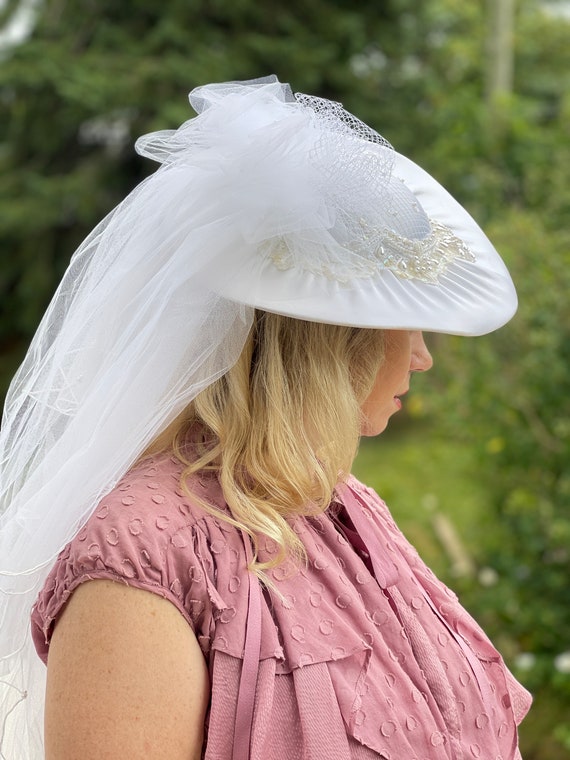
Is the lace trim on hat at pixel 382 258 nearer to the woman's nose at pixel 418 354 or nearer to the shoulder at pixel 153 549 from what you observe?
the woman's nose at pixel 418 354

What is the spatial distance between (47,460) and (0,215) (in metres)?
6.67

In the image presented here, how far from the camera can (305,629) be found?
4.35 feet

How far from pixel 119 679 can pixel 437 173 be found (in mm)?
7833

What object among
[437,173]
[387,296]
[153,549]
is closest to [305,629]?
[153,549]

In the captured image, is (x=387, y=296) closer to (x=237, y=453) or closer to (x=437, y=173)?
(x=237, y=453)

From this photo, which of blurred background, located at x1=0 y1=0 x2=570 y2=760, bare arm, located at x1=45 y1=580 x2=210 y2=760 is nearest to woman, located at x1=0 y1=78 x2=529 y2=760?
bare arm, located at x1=45 y1=580 x2=210 y2=760

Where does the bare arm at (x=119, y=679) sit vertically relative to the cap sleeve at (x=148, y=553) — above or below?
below

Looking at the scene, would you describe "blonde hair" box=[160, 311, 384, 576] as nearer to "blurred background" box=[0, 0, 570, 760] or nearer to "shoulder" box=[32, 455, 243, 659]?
"shoulder" box=[32, 455, 243, 659]

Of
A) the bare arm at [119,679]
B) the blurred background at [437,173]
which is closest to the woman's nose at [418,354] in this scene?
the bare arm at [119,679]

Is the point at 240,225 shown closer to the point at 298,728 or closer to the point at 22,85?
the point at 298,728

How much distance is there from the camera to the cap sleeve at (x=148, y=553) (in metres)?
1.21

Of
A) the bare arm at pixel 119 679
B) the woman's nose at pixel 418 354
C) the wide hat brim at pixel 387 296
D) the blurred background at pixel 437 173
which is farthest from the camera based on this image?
the blurred background at pixel 437 173

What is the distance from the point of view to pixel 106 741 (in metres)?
1.18

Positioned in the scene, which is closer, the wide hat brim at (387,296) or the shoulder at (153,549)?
the shoulder at (153,549)
